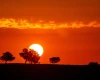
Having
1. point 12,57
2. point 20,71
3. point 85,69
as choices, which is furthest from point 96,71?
point 12,57

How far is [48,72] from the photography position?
66.8m

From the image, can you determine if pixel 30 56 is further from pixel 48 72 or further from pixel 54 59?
pixel 48 72

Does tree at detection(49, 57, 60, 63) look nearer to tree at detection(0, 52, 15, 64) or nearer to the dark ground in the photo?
tree at detection(0, 52, 15, 64)

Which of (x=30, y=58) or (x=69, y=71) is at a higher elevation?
(x=30, y=58)

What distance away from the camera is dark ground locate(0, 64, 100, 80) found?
6538cm

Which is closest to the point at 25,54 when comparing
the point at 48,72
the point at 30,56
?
the point at 30,56

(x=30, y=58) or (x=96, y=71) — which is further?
(x=30, y=58)

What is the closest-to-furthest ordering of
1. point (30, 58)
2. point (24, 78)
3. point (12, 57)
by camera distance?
1. point (24, 78)
2. point (12, 57)
3. point (30, 58)

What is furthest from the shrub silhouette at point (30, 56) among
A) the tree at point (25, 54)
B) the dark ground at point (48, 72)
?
the dark ground at point (48, 72)

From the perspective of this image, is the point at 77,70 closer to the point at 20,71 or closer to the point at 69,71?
the point at 69,71

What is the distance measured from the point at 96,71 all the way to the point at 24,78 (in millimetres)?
16069

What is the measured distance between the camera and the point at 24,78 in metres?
65.0

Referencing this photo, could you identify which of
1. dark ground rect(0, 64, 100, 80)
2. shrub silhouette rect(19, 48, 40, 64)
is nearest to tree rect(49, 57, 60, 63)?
shrub silhouette rect(19, 48, 40, 64)

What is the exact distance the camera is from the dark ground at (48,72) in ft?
214
